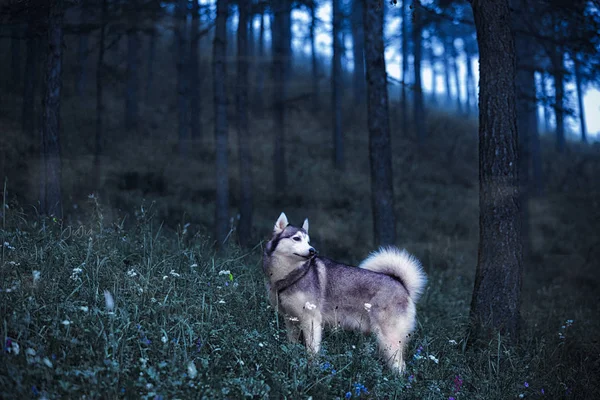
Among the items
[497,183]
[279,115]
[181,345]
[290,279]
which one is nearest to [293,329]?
[290,279]

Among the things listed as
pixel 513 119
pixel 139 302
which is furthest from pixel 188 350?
pixel 513 119

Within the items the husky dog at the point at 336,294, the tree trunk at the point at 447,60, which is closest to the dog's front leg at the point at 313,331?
the husky dog at the point at 336,294

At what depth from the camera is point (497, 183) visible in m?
7.36

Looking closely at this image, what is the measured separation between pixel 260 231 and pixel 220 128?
3.47m

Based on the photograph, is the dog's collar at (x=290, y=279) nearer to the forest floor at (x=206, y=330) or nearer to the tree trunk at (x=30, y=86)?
the forest floor at (x=206, y=330)

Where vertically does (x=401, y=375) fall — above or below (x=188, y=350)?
below

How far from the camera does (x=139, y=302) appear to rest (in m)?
5.32

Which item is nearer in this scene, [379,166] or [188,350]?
[188,350]

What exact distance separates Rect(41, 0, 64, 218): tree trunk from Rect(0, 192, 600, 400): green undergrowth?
1.70 m

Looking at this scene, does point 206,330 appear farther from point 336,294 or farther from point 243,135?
point 243,135

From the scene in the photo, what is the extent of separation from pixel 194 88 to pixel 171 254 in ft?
71.9

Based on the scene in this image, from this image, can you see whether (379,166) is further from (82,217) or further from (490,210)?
(82,217)

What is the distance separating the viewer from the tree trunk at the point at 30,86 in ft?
57.9

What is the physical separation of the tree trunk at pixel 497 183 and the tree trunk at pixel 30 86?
611 inches
